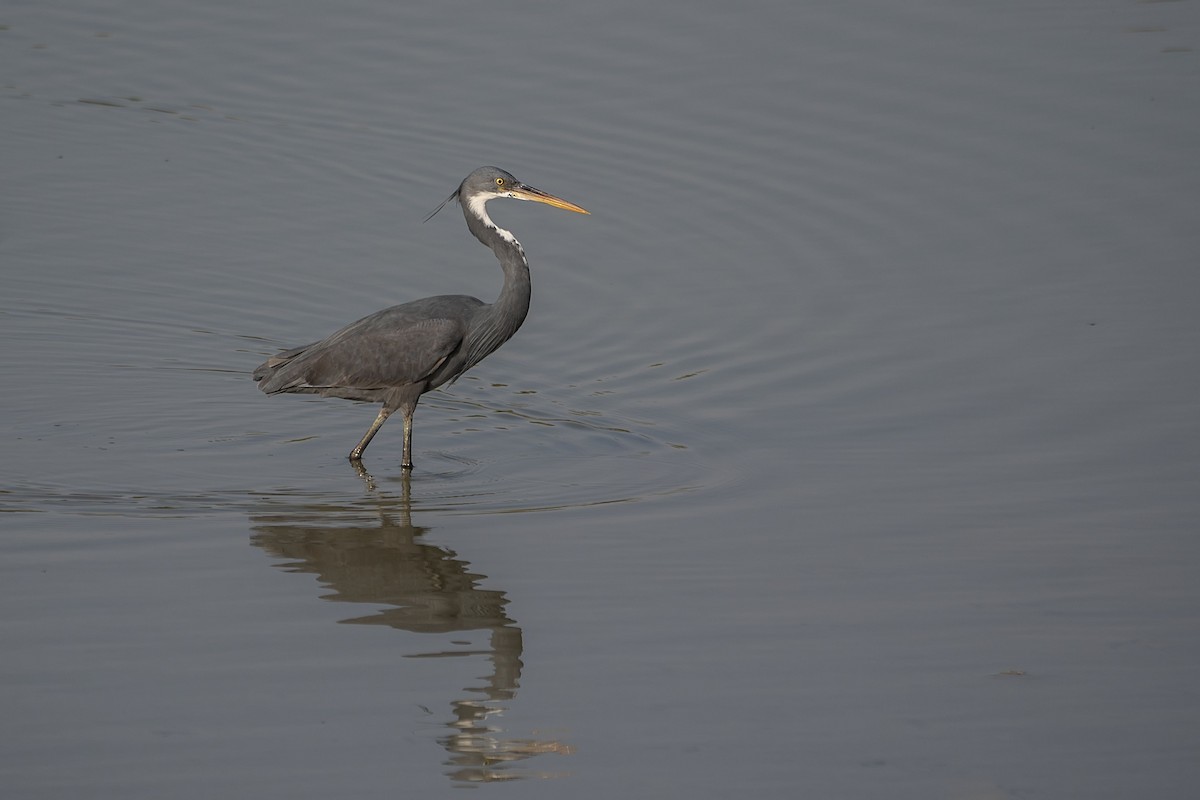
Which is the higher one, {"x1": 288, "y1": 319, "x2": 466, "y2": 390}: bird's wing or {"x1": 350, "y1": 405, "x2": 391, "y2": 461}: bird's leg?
{"x1": 288, "y1": 319, "x2": 466, "y2": 390}: bird's wing

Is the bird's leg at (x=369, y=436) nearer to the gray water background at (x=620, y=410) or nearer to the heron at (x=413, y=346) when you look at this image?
the heron at (x=413, y=346)

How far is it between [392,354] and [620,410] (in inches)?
59.8

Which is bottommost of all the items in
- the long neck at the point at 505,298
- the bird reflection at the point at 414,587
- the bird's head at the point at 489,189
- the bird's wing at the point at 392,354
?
the bird reflection at the point at 414,587

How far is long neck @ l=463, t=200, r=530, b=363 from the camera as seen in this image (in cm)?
1023

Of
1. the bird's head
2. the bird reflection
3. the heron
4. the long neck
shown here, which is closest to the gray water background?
the bird reflection

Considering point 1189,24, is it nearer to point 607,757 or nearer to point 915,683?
point 915,683

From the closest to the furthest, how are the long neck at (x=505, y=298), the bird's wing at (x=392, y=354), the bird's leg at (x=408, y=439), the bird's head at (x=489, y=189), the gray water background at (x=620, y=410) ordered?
the gray water background at (x=620, y=410) → the bird's leg at (x=408, y=439) → the bird's wing at (x=392, y=354) → the long neck at (x=505, y=298) → the bird's head at (x=489, y=189)

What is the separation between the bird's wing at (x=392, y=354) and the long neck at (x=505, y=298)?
0.54 ft

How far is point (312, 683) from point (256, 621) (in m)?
0.82

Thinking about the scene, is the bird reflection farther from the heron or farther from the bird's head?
the bird's head

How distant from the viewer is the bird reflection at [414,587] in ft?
20.2

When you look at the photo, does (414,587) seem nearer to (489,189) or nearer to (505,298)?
(505,298)

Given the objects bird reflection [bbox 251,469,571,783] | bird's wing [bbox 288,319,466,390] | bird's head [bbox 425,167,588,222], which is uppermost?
bird's head [bbox 425,167,588,222]

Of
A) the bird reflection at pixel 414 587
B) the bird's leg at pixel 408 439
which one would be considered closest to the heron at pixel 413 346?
the bird's leg at pixel 408 439
